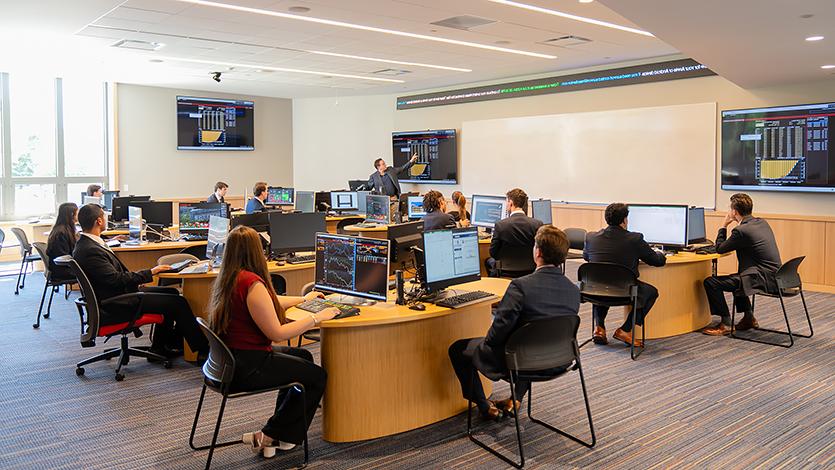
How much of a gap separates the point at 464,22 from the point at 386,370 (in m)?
4.76

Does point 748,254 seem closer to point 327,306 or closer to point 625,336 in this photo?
point 625,336

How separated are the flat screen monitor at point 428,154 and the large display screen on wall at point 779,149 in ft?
17.6

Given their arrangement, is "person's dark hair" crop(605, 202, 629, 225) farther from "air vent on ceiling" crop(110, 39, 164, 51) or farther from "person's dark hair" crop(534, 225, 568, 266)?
"air vent on ceiling" crop(110, 39, 164, 51)

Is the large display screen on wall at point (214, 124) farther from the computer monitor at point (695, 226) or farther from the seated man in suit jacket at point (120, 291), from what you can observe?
the computer monitor at point (695, 226)

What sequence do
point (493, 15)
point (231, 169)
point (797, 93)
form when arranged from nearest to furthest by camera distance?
point (493, 15)
point (797, 93)
point (231, 169)

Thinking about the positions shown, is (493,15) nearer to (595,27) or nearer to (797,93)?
(595,27)

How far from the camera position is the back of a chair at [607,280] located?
5.44m

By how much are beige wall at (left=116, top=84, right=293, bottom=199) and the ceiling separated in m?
1.14

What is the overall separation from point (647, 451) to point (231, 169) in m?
12.4

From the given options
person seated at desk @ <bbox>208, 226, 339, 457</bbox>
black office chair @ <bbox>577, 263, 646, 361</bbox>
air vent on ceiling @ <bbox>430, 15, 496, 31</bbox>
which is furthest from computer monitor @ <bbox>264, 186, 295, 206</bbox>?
person seated at desk @ <bbox>208, 226, 339, 457</bbox>

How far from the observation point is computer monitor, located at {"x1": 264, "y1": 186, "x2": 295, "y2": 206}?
11.6 metres

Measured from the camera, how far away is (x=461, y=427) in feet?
13.4

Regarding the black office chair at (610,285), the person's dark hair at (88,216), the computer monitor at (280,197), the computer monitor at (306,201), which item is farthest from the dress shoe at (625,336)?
the computer monitor at (280,197)

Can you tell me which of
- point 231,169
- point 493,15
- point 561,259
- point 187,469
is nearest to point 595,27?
point 493,15
